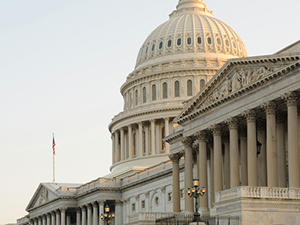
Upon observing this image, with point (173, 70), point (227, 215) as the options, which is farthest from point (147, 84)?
point (227, 215)

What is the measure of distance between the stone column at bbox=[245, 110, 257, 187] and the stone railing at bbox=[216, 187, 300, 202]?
8.60 meters

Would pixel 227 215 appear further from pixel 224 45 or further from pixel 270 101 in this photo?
pixel 224 45

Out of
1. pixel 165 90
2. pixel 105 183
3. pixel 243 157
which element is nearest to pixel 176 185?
pixel 243 157

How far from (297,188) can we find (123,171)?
257ft

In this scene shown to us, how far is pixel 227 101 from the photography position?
238 feet

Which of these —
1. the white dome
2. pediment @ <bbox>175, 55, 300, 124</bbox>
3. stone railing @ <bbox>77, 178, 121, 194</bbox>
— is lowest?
stone railing @ <bbox>77, 178, 121, 194</bbox>

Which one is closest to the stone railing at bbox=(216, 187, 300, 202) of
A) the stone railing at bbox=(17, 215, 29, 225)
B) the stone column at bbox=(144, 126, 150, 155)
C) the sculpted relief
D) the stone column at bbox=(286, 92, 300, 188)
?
the stone column at bbox=(286, 92, 300, 188)

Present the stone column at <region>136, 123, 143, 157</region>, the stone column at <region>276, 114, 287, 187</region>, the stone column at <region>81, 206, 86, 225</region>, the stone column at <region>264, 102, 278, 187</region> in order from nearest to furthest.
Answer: the stone column at <region>264, 102, 278, 187</region> → the stone column at <region>276, 114, 287, 187</region> → the stone column at <region>81, 206, 86, 225</region> → the stone column at <region>136, 123, 143, 157</region>

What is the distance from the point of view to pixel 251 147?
68438 millimetres

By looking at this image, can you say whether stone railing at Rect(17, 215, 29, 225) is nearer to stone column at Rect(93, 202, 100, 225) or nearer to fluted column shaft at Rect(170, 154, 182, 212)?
stone column at Rect(93, 202, 100, 225)

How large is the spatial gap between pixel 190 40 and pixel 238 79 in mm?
72627

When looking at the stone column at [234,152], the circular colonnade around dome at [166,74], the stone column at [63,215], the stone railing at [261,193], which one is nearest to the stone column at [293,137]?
the stone railing at [261,193]

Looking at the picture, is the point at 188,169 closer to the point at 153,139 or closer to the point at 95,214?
the point at 95,214

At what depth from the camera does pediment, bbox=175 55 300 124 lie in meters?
64.2
